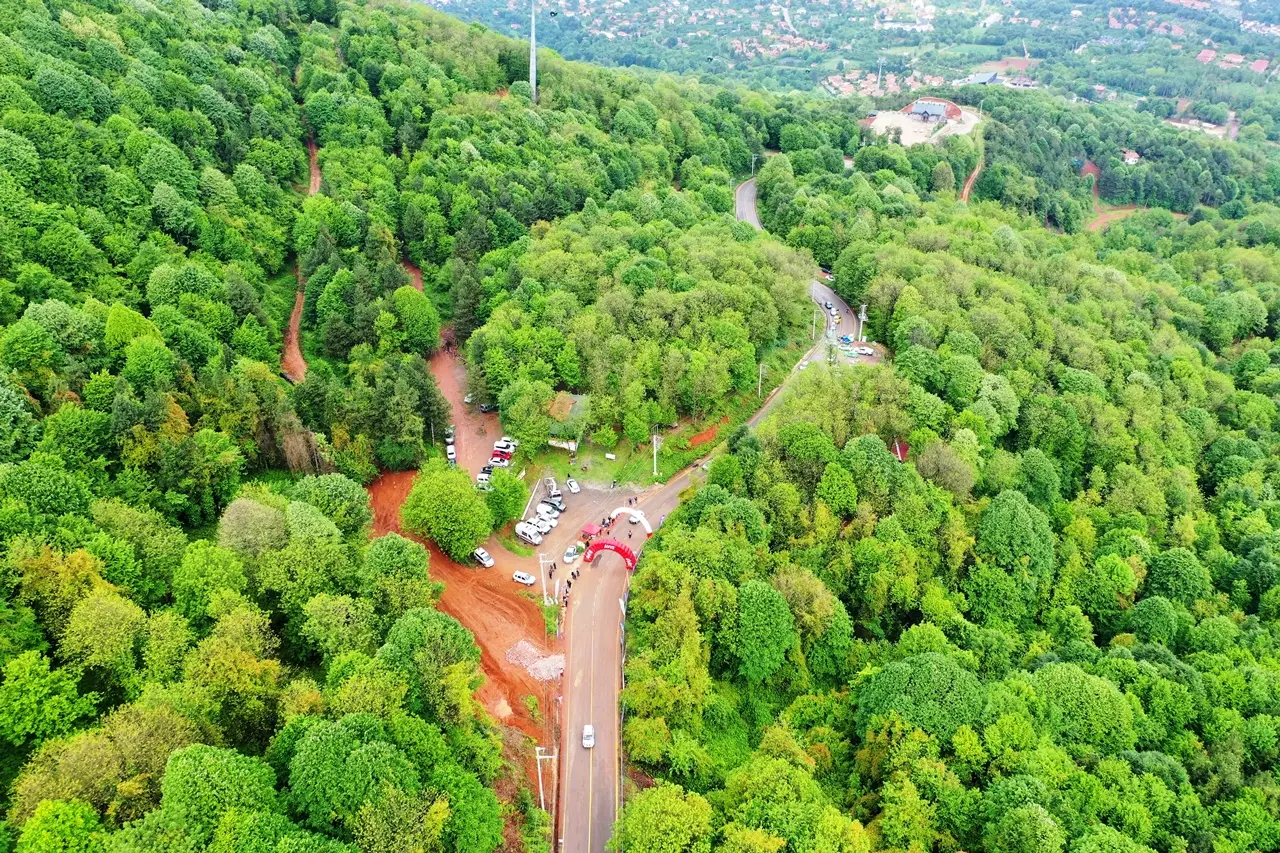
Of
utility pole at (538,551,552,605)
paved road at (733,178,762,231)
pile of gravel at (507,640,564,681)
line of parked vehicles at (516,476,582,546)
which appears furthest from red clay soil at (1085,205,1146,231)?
pile of gravel at (507,640,564,681)

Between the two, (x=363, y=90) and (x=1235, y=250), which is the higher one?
(x=363, y=90)

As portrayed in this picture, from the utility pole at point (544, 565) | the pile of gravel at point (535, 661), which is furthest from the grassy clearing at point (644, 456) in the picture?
the pile of gravel at point (535, 661)

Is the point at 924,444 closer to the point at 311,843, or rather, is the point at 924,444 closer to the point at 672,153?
the point at 311,843

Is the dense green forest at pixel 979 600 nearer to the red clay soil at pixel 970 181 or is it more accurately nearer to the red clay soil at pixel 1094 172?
the red clay soil at pixel 970 181

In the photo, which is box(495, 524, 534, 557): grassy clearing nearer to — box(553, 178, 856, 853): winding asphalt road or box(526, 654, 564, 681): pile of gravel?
box(553, 178, 856, 853): winding asphalt road

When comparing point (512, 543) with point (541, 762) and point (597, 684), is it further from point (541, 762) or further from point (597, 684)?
point (541, 762)

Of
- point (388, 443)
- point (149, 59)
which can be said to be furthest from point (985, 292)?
point (149, 59)
